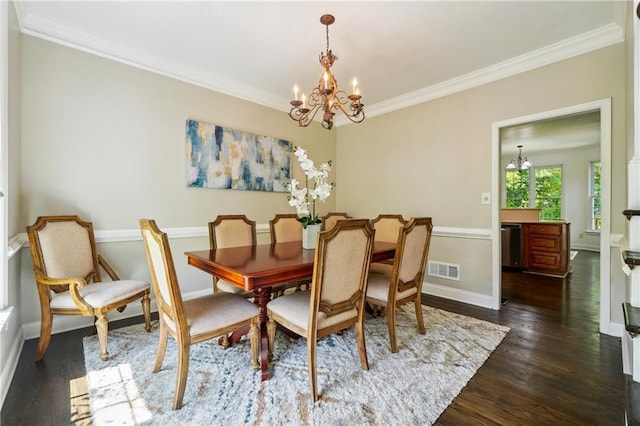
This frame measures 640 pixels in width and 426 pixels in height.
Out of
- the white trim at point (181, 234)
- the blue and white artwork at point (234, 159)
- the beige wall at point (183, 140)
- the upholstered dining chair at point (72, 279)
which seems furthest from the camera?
the blue and white artwork at point (234, 159)

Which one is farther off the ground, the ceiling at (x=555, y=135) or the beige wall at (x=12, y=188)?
the ceiling at (x=555, y=135)

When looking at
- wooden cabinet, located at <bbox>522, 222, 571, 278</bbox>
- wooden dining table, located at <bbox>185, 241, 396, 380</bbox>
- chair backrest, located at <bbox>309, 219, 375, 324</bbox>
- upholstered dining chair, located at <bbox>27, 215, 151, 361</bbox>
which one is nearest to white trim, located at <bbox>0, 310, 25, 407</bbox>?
upholstered dining chair, located at <bbox>27, 215, 151, 361</bbox>

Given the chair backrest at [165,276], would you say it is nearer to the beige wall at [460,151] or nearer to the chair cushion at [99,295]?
the chair cushion at [99,295]

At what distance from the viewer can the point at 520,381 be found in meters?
1.79

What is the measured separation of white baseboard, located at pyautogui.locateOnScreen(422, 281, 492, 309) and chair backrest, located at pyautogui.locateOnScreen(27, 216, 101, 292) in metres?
3.52

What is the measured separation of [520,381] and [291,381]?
143 cm

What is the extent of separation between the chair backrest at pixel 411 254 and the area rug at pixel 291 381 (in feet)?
1.61

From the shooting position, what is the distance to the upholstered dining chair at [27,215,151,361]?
6.43 feet

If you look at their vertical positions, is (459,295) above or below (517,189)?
below

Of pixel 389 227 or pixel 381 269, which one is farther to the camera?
pixel 389 227

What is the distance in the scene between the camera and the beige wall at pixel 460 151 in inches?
97.6

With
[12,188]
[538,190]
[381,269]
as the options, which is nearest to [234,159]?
[12,188]

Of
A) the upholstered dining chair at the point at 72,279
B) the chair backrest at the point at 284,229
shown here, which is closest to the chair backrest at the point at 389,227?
the chair backrest at the point at 284,229

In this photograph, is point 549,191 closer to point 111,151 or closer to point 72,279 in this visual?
point 111,151
